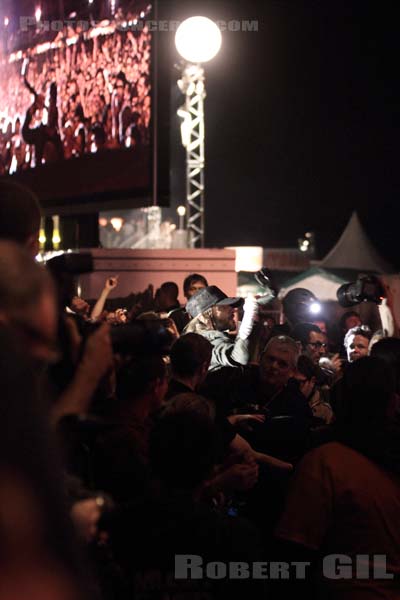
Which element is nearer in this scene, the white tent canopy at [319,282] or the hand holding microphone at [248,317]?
the hand holding microphone at [248,317]

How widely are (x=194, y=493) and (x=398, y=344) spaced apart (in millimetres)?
2402

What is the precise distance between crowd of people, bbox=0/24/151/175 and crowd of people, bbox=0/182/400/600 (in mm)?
8011

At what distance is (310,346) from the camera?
7137 millimetres

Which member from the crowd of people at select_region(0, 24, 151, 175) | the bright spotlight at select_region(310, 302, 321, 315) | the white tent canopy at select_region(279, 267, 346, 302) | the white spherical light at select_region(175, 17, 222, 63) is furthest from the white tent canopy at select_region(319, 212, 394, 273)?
the bright spotlight at select_region(310, 302, 321, 315)

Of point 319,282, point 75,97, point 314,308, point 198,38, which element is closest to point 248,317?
point 314,308

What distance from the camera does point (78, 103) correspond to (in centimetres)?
1426

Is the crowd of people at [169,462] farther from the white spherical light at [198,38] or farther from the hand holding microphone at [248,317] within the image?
the white spherical light at [198,38]

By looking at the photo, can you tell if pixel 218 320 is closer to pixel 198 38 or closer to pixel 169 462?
pixel 169 462

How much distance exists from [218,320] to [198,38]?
309 inches

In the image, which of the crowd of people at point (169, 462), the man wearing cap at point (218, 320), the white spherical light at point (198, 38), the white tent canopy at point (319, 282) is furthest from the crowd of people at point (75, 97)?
the crowd of people at point (169, 462)

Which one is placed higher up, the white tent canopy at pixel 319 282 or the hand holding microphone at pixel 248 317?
the white tent canopy at pixel 319 282

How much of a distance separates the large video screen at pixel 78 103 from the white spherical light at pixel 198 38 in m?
0.72

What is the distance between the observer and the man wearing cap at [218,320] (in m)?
6.00

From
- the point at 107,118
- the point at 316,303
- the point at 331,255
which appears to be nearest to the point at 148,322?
the point at 316,303
